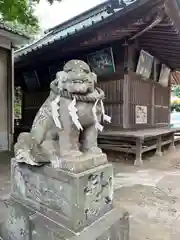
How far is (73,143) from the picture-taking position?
5.49ft

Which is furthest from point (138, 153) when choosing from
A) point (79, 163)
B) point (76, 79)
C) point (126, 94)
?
point (76, 79)

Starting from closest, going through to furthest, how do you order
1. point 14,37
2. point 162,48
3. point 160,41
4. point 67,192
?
point 67,192 < point 160,41 < point 14,37 < point 162,48

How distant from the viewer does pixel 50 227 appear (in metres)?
1.61

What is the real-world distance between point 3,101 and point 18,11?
2.46 meters

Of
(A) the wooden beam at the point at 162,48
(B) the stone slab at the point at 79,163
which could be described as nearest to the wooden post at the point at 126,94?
(A) the wooden beam at the point at 162,48

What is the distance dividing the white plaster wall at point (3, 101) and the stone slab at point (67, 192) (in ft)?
15.5

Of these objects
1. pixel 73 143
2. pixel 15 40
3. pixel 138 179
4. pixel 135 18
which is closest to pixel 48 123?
pixel 73 143

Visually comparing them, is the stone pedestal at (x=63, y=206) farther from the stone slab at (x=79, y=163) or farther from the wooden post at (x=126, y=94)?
the wooden post at (x=126, y=94)

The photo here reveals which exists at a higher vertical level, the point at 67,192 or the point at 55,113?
the point at 55,113

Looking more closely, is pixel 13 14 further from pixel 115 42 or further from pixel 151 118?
pixel 151 118

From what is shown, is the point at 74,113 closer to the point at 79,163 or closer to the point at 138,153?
the point at 79,163

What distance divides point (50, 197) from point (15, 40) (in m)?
5.72

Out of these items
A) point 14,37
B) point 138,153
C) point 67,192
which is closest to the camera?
point 67,192

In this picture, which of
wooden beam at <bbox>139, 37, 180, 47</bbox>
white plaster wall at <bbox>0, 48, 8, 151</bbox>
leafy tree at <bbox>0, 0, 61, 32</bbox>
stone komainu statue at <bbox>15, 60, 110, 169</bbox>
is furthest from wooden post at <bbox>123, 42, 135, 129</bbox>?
stone komainu statue at <bbox>15, 60, 110, 169</bbox>
